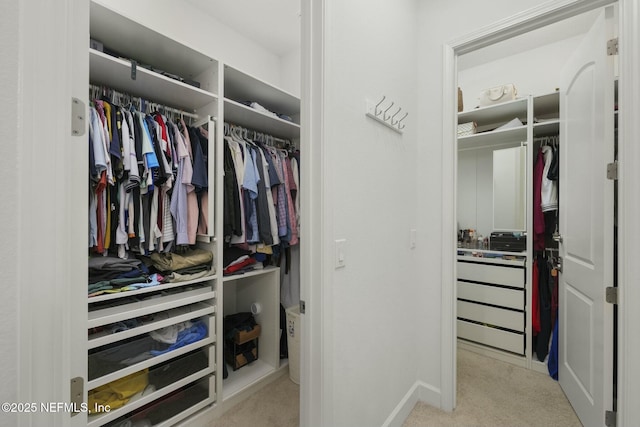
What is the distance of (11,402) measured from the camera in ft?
1.39

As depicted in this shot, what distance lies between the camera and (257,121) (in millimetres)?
2141

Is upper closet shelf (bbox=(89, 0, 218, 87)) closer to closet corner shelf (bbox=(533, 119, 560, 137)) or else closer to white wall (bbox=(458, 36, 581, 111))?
closet corner shelf (bbox=(533, 119, 560, 137))

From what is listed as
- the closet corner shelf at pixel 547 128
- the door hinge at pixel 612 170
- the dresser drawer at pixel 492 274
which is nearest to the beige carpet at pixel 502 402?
the dresser drawer at pixel 492 274

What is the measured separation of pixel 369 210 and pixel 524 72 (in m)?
2.55

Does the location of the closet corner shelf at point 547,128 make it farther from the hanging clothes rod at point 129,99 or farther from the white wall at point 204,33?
the hanging clothes rod at point 129,99

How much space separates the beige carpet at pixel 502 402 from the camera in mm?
1620

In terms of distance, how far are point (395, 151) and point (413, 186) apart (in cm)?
34

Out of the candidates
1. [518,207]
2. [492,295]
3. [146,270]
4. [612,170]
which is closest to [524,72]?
[518,207]

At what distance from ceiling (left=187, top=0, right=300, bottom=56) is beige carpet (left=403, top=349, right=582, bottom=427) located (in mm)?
2925

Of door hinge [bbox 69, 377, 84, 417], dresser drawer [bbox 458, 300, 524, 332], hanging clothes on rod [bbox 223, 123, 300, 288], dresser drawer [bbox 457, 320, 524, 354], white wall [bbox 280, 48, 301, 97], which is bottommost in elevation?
dresser drawer [bbox 457, 320, 524, 354]

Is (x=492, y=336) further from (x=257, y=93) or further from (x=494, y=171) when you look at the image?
(x=257, y=93)

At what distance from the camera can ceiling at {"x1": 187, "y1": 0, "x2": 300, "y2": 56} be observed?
6.73 ft

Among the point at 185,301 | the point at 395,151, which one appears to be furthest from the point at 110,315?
the point at 395,151

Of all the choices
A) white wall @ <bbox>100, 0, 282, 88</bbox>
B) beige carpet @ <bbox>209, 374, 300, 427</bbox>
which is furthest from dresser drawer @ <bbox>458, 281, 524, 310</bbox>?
white wall @ <bbox>100, 0, 282, 88</bbox>
